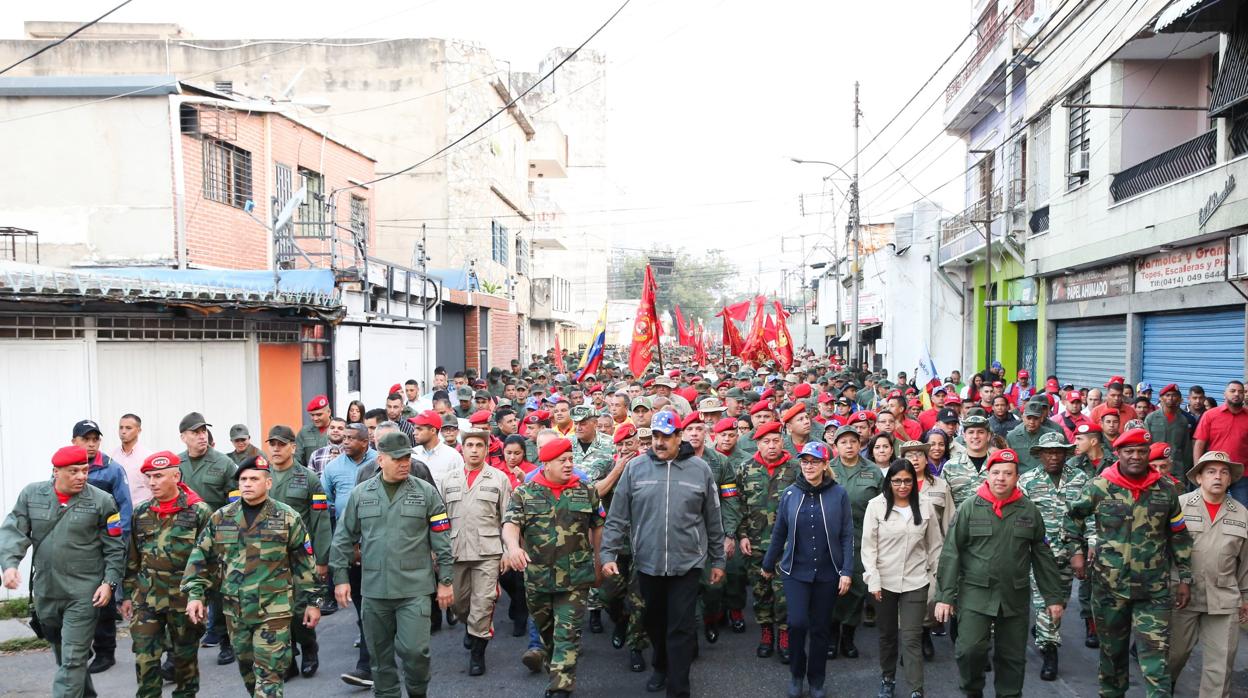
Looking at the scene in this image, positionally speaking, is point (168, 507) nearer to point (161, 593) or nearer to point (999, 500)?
point (161, 593)

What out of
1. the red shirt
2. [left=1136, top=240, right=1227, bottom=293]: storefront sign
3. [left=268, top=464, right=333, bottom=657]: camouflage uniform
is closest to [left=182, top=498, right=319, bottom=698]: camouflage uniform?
[left=268, top=464, right=333, bottom=657]: camouflage uniform

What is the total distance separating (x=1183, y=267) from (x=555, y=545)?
11379 millimetres

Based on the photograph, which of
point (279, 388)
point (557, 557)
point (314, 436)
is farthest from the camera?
point (279, 388)

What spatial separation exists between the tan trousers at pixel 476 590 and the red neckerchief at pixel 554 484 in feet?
2.96

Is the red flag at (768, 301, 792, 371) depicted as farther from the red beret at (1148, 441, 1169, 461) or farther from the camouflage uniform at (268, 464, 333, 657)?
the camouflage uniform at (268, 464, 333, 657)

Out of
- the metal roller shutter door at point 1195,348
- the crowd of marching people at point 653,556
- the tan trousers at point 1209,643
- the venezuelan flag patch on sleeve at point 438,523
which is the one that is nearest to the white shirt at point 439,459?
the crowd of marching people at point 653,556

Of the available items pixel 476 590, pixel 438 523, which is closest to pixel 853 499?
pixel 476 590

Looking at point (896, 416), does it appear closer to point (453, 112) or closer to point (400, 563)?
point (400, 563)

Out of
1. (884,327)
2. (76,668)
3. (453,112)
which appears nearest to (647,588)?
(76,668)

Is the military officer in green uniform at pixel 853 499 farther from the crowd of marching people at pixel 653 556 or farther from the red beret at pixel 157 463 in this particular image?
the red beret at pixel 157 463

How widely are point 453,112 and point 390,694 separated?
78.5ft

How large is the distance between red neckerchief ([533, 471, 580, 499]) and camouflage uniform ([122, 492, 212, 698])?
227cm

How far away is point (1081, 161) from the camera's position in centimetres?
1698

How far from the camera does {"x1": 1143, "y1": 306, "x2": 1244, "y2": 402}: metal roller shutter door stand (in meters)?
12.5
